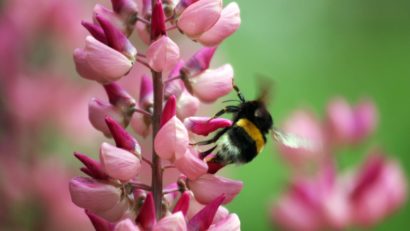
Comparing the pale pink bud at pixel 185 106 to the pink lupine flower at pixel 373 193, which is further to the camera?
the pink lupine flower at pixel 373 193

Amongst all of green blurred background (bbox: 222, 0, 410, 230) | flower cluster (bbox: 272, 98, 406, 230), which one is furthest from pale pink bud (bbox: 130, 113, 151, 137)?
green blurred background (bbox: 222, 0, 410, 230)

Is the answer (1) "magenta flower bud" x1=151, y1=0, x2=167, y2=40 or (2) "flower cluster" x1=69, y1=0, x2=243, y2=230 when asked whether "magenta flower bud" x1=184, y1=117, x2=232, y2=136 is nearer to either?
(2) "flower cluster" x1=69, y1=0, x2=243, y2=230

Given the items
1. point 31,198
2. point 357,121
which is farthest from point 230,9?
point 357,121

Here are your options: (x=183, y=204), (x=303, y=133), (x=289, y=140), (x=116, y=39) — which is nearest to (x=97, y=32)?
(x=116, y=39)

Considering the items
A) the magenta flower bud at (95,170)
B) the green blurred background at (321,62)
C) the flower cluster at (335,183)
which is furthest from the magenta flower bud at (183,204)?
the green blurred background at (321,62)

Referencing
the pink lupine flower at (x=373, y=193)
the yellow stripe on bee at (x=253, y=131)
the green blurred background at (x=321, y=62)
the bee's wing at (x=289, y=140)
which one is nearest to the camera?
the yellow stripe on bee at (x=253, y=131)

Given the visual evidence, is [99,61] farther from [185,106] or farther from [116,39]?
[185,106]

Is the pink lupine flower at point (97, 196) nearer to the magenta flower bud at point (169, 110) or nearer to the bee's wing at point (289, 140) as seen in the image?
the magenta flower bud at point (169, 110)
